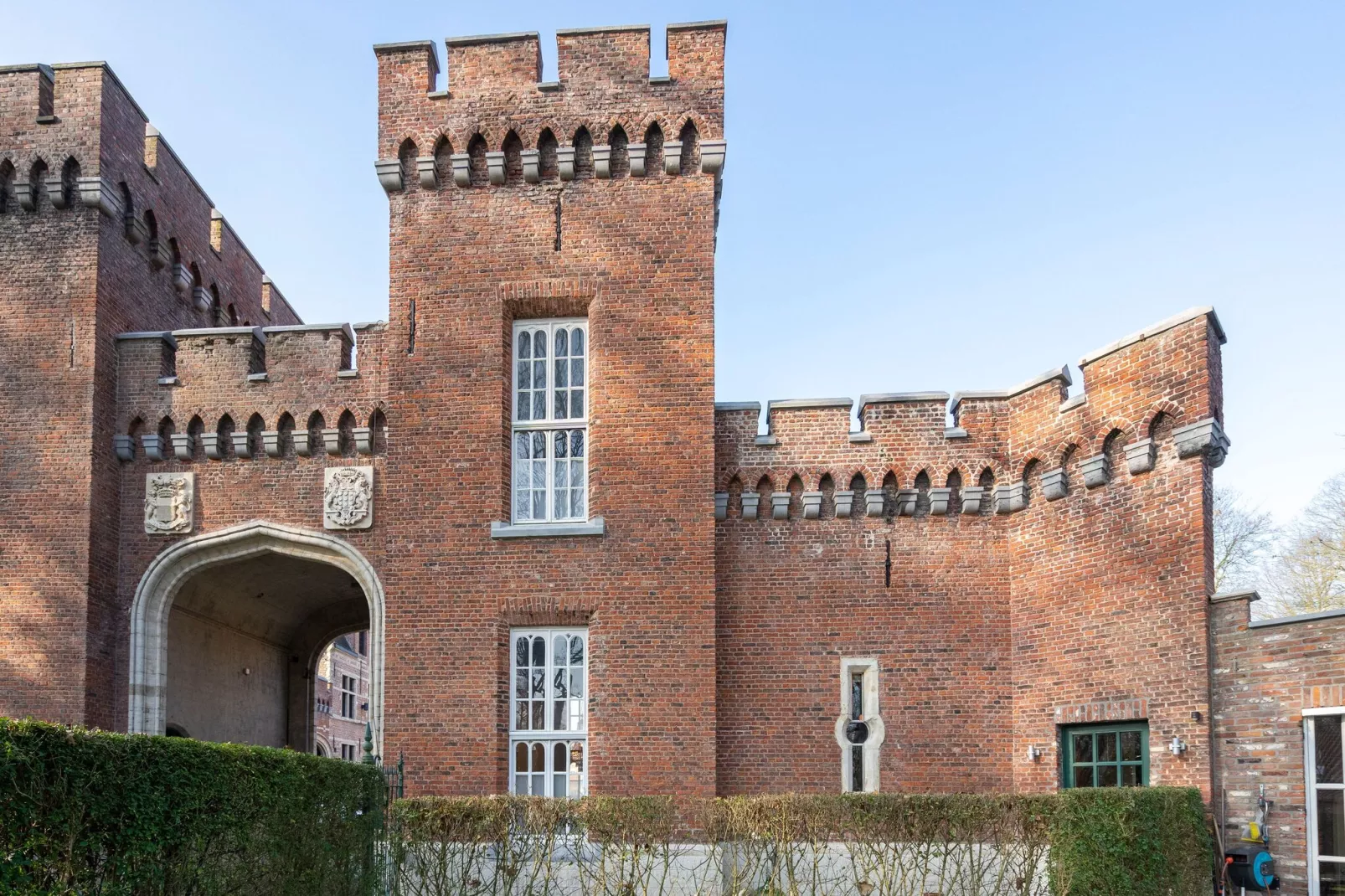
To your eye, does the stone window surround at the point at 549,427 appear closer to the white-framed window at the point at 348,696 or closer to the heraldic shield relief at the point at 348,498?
the heraldic shield relief at the point at 348,498

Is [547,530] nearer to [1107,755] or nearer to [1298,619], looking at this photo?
[1107,755]

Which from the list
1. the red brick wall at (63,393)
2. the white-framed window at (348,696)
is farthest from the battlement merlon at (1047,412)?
the white-framed window at (348,696)

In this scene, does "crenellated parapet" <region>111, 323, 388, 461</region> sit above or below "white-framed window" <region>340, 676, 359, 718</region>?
above

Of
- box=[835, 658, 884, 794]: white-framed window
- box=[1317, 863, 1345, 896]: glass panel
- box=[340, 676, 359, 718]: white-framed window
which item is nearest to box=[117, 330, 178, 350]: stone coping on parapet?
box=[835, 658, 884, 794]: white-framed window

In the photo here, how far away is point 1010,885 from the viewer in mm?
11812

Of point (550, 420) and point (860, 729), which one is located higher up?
point (550, 420)

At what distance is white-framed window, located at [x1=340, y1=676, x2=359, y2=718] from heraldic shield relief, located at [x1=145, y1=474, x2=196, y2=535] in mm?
29922

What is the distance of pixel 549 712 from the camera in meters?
14.9

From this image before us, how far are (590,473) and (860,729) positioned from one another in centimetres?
457

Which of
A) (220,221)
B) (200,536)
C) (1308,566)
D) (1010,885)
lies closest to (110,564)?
(200,536)

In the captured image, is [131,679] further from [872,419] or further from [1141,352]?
[1141,352]

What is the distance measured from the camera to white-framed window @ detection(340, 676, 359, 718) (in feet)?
148

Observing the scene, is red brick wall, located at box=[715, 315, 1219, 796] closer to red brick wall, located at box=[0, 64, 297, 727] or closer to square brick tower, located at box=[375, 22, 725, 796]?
square brick tower, located at box=[375, 22, 725, 796]

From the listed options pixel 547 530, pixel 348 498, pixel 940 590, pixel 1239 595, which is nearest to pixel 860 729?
pixel 940 590
